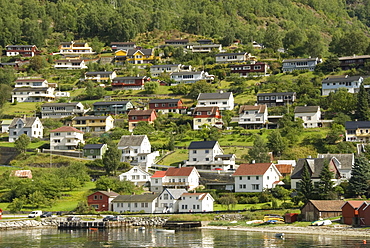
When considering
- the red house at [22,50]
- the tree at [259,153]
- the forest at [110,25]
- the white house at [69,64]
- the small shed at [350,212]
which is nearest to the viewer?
the small shed at [350,212]

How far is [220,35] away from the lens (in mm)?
175750

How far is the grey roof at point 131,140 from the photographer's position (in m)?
95.9

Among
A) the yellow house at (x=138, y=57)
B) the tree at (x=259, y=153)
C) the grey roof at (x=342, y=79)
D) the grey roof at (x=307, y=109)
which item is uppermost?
the yellow house at (x=138, y=57)

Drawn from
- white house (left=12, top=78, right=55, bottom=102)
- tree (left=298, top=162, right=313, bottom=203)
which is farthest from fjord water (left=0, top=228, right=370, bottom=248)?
white house (left=12, top=78, right=55, bottom=102)

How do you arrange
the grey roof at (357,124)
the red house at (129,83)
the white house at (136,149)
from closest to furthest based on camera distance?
1. the white house at (136,149)
2. the grey roof at (357,124)
3. the red house at (129,83)

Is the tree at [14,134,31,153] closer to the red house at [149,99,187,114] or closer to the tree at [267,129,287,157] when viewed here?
the red house at [149,99,187,114]

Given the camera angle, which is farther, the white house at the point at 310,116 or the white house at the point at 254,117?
the white house at the point at 254,117

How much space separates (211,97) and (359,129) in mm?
31192

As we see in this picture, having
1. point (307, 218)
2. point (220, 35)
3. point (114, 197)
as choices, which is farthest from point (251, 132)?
point (220, 35)

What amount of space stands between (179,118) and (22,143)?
2795cm

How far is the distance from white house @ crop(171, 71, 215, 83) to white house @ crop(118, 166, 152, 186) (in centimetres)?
4727

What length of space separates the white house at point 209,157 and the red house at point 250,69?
44833 mm

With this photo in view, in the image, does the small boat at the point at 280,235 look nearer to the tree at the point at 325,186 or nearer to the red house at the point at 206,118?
the tree at the point at 325,186

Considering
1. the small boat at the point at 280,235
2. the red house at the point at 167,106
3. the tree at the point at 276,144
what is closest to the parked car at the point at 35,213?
the small boat at the point at 280,235
